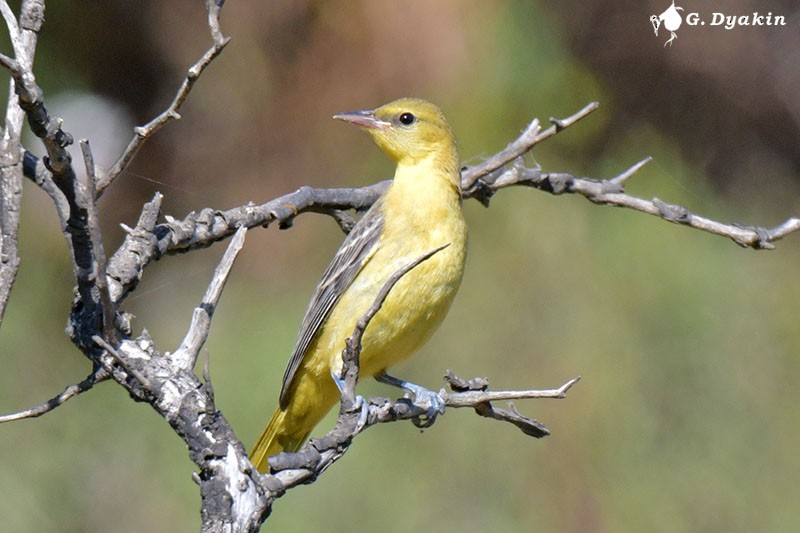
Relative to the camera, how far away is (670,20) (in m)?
3.77

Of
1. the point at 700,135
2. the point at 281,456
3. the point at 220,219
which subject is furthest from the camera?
the point at 700,135

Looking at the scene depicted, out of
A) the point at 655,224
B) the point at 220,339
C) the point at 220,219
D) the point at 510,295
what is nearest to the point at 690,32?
the point at 655,224

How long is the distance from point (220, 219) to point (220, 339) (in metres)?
1.69

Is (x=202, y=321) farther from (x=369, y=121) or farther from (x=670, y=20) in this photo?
(x=670, y=20)

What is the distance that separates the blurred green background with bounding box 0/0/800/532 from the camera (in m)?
3.14

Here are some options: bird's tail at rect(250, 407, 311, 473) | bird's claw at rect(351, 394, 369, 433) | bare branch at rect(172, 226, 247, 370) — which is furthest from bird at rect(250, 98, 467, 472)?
bare branch at rect(172, 226, 247, 370)

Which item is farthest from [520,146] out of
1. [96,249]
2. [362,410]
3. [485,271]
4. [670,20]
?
[670,20]

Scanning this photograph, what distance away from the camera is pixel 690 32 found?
3.88m

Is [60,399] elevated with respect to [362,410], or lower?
elevated

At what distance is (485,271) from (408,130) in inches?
34.1

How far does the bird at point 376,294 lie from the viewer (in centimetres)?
225

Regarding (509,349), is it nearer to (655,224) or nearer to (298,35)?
(655,224)

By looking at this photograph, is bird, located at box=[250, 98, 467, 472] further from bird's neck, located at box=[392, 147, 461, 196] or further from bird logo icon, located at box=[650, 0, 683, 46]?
bird logo icon, located at box=[650, 0, 683, 46]

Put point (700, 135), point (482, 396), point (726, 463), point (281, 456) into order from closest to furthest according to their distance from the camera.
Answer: point (281, 456) → point (482, 396) → point (726, 463) → point (700, 135)
